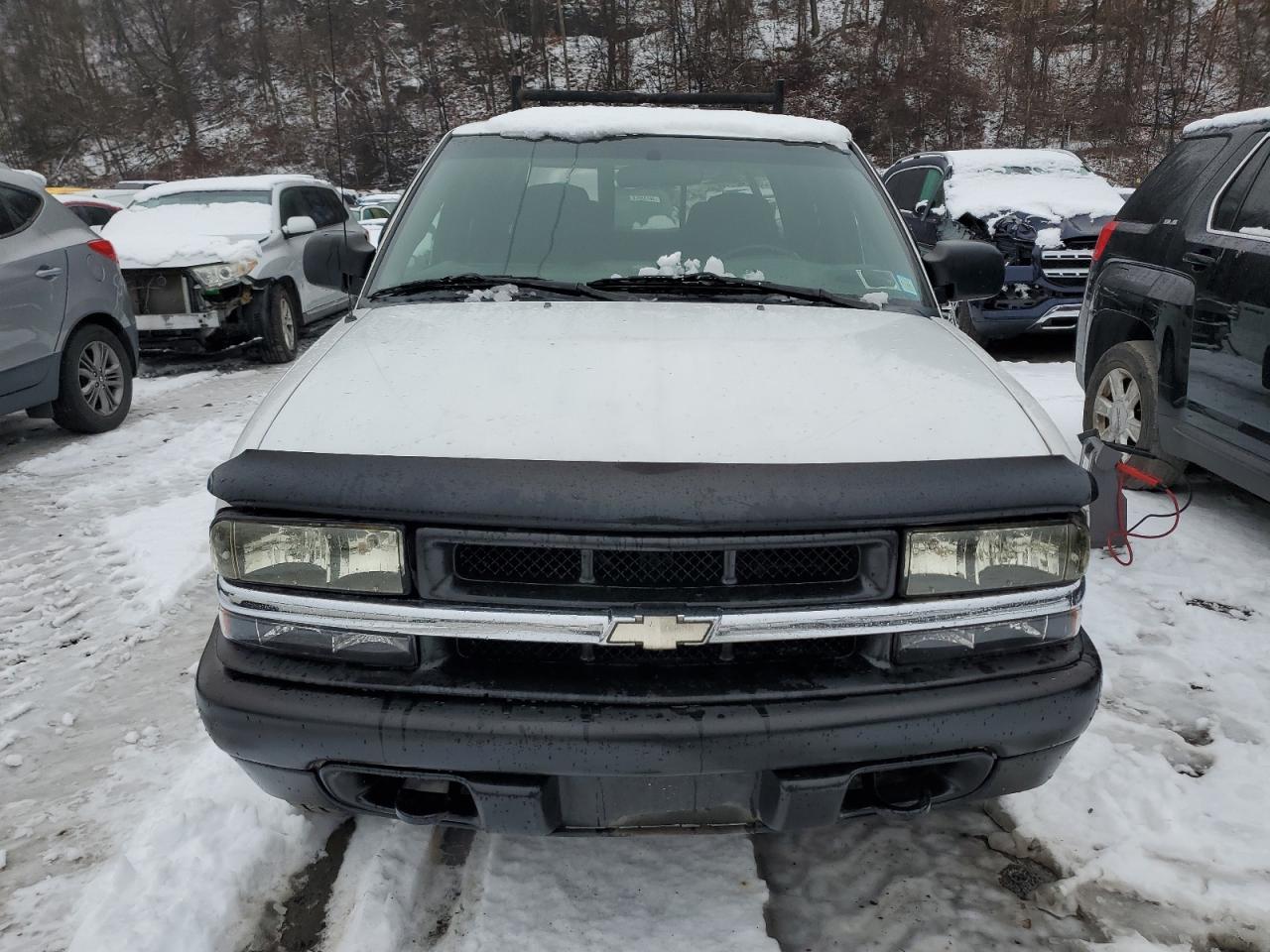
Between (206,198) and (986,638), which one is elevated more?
(206,198)

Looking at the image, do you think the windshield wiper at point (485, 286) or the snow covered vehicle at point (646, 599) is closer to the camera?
the snow covered vehicle at point (646, 599)

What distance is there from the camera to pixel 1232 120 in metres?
4.31

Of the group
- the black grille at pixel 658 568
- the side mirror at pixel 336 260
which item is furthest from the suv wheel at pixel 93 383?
the black grille at pixel 658 568

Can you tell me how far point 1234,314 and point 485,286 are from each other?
10.7ft

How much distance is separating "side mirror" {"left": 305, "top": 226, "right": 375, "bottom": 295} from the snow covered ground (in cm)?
158

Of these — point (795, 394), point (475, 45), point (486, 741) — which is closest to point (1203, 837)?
point (795, 394)

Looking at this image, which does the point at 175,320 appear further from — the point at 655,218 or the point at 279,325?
the point at 655,218

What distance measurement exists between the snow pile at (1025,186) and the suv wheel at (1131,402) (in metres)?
3.97

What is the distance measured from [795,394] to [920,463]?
1.14 ft

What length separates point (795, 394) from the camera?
199 centimetres

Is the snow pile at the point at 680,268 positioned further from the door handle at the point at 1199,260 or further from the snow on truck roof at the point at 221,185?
the snow on truck roof at the point at 221,185

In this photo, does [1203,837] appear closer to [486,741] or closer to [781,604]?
[781,604]

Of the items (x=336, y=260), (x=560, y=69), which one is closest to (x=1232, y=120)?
(x=336, y=260)

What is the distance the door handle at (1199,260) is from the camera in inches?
159
